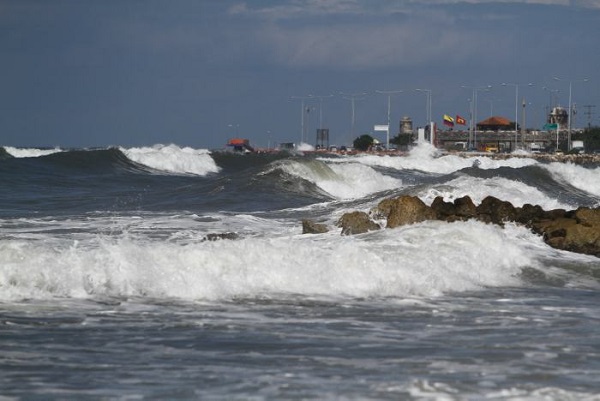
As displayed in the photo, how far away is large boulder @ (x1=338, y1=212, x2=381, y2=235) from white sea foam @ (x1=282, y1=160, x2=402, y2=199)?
21.9 m

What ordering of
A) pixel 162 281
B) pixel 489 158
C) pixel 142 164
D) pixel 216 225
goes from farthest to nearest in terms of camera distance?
1. pixel 489 158
2. pixel 142 164
3. pixel 216 225
4. pixel 162 281

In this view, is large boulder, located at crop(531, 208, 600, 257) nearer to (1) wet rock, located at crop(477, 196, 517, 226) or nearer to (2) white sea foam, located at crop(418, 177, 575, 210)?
(1) wet rock, located at crop(477, 196, 517, 226)

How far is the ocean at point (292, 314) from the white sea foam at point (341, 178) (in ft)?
64.4

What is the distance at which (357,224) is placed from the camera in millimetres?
20906

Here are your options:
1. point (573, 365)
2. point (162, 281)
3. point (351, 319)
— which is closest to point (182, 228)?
point (162, 281)

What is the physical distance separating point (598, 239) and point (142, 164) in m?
47.8

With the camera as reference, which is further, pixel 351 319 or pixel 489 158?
pixel 489 158

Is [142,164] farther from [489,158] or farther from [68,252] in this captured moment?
[68,252]

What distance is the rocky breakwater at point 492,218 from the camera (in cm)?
2028

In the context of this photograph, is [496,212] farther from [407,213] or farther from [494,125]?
[494,125]

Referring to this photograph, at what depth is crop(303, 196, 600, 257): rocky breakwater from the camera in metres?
20.3

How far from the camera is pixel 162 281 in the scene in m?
14.2

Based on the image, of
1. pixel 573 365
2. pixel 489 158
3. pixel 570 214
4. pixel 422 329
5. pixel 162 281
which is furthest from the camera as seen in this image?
pixel 489 158

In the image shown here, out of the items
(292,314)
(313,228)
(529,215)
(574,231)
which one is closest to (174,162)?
(529,215)
